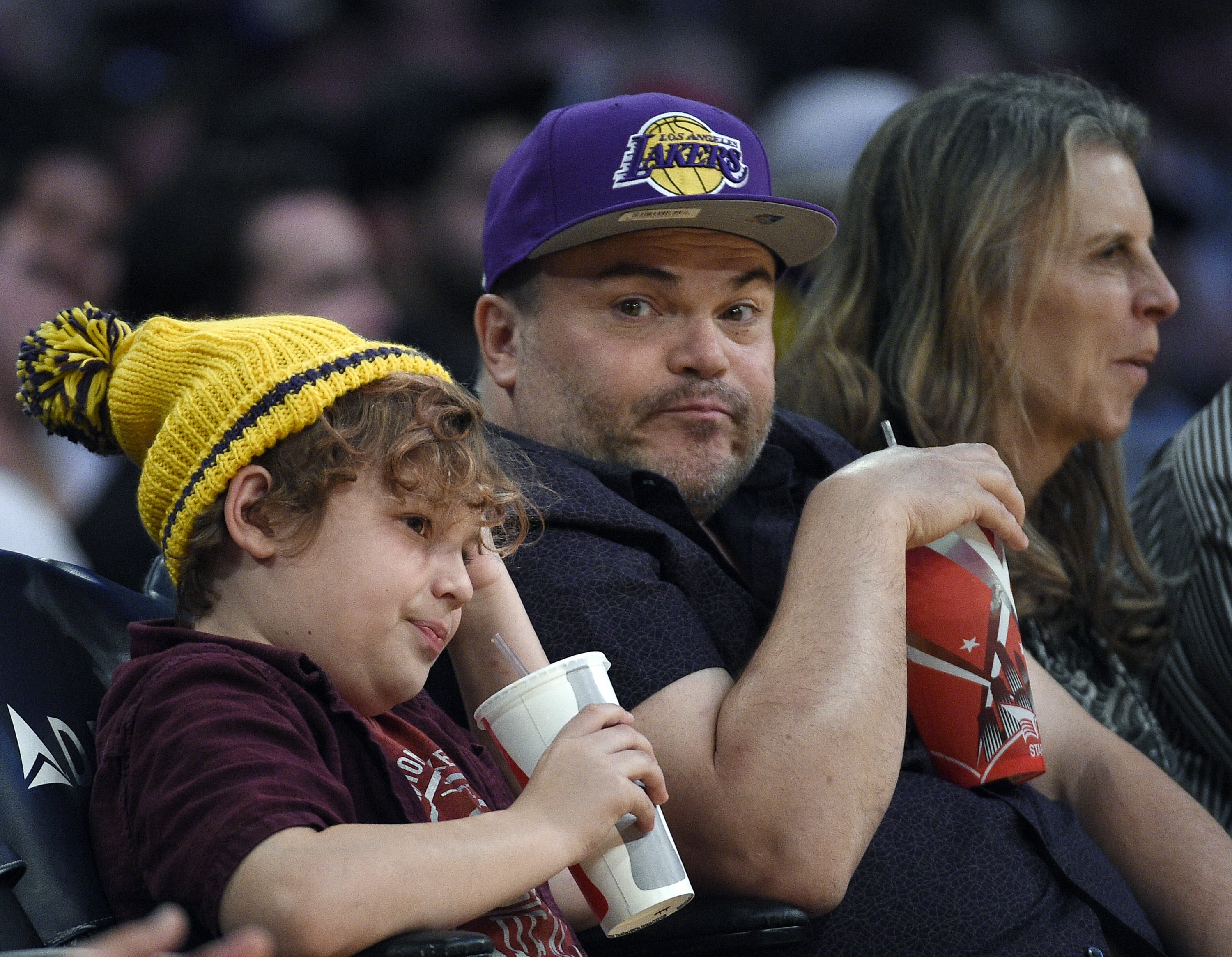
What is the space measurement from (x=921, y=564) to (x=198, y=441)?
3.17 ft

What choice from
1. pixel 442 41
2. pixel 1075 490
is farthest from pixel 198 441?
pixel 442 41

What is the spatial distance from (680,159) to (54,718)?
3.88ft

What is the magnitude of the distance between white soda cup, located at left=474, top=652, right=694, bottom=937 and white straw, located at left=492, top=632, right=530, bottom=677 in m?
0.14

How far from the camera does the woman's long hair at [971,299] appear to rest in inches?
111

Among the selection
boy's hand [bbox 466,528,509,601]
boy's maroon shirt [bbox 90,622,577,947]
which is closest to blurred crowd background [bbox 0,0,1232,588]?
boy's hand [bbox 466,528,509,601]

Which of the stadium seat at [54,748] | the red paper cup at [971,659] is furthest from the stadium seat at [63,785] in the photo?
the red paper cup at [971,659]

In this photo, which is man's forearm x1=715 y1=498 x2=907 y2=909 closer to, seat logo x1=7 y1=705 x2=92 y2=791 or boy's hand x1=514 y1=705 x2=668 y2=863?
boy's hand x1=514 y1=705 x2=668 y2=863

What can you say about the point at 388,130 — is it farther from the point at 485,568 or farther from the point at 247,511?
the point at 247,511

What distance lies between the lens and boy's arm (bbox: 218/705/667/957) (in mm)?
1263

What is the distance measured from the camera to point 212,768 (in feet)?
4.36

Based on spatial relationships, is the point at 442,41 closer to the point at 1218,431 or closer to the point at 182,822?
the point at 1218,431

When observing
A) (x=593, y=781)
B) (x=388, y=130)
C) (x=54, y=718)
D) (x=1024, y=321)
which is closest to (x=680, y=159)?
(x=1024, y=321)

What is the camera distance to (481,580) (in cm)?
182

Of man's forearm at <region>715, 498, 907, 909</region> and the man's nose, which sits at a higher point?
the man's nose
